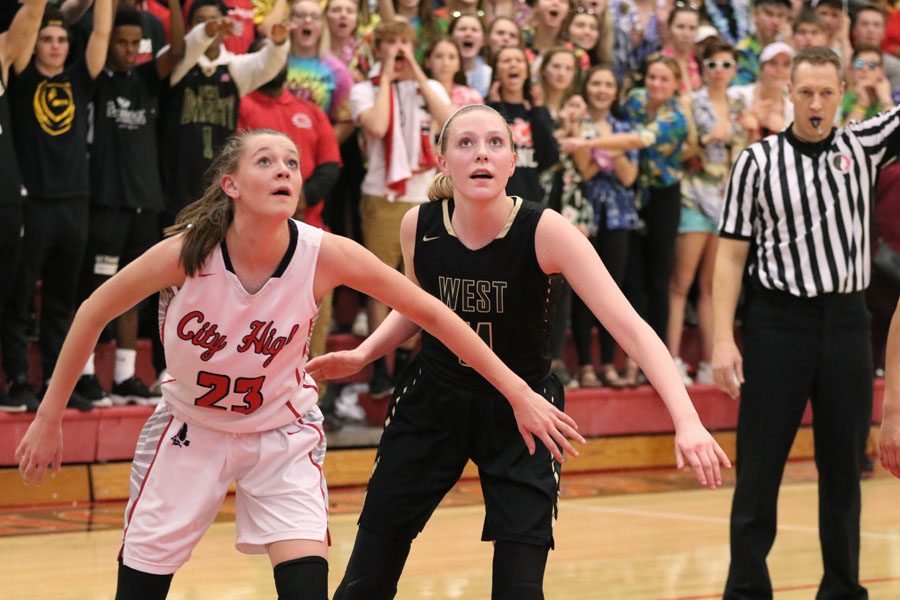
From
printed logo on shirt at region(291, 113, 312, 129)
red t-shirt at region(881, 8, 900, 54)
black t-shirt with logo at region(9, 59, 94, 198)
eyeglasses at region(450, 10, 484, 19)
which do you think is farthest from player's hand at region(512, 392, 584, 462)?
red t-shirt at region(881, 8, 900, 54)

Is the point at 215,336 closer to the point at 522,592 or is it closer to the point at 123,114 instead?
the point at 522,592

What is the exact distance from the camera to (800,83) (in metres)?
4.86

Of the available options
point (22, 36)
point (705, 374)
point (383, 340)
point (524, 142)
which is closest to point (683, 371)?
point (705, 374)

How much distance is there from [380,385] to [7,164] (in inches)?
99.8

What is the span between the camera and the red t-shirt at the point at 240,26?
765 centimetres

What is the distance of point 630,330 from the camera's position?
3.56 metres

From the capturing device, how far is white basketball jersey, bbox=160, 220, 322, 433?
366cm

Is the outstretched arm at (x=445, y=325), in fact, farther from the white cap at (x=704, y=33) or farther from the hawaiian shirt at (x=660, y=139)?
the white cap at (x=704, y=33)

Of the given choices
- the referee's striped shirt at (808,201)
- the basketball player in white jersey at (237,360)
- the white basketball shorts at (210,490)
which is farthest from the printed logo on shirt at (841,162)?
the white basketball shorts at (210,490)

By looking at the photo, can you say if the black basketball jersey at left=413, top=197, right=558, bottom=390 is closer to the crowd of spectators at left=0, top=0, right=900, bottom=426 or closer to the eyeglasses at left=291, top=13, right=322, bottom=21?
the crowd of spectators at left=0, top=0, right=900, bottom=426

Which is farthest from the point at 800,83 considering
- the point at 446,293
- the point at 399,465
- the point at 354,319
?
the point at 354,319

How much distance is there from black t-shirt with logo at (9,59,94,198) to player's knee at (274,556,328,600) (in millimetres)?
3685

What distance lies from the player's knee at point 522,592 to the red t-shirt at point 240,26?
4.82m

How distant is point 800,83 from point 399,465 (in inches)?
86.6
